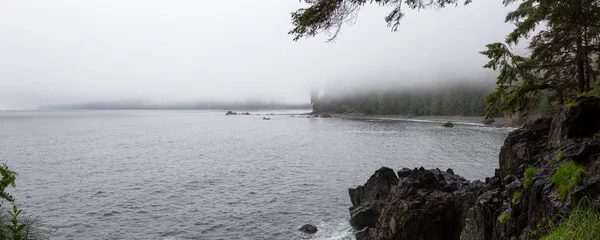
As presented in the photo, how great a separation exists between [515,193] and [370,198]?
16075 mm

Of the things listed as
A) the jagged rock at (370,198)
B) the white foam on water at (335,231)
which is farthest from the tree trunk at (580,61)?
the white foam on water at (335,231)

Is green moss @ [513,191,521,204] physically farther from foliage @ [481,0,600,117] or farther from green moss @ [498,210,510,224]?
foliage @ [481,0,600,117]

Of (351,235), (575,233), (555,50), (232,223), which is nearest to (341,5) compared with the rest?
(575,233)

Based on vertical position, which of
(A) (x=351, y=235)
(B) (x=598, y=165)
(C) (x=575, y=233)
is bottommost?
(A) (x=351, y=235)

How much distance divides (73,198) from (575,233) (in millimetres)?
37830

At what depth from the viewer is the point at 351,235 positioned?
75.7ft

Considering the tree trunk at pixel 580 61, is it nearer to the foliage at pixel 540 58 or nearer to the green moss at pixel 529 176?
the foliage at pixel 540 58

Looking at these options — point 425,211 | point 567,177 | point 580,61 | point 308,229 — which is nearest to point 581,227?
point 567,177

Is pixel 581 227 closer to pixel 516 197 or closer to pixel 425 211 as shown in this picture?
pixel 516 197

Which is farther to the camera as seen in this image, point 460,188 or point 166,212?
point 166,212

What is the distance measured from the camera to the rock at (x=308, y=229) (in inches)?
937

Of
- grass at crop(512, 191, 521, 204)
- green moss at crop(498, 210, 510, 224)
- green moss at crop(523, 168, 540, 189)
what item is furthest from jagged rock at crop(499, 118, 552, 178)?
→ green moss at crop(498, 210, 510, 224)

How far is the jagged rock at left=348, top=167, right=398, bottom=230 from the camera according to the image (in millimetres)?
24188

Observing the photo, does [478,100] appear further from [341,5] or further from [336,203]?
[341,5]
